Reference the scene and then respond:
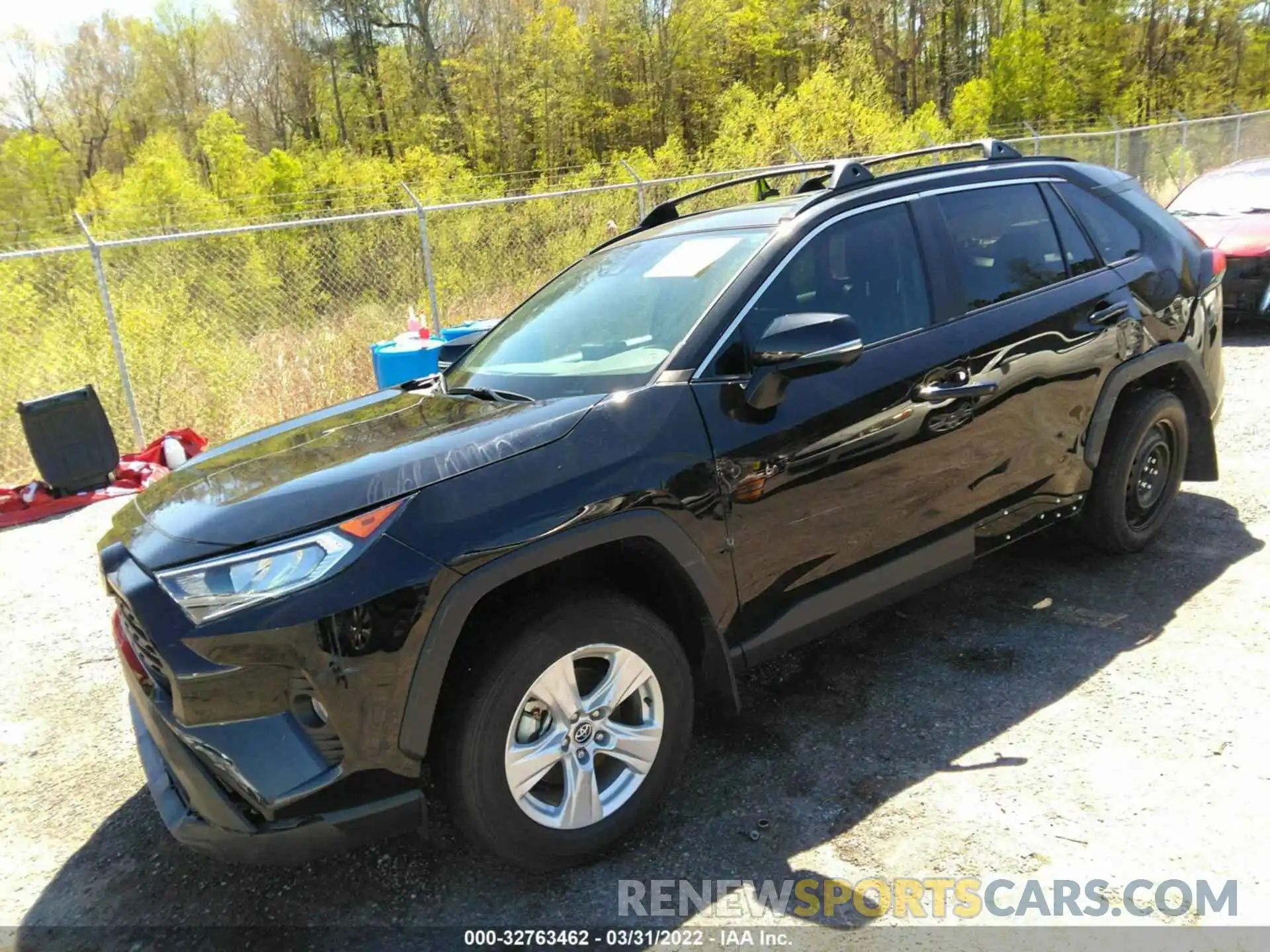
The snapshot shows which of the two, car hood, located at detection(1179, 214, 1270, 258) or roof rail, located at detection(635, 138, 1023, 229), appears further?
car hood, located at detection(1179, 214, 1270, 258)

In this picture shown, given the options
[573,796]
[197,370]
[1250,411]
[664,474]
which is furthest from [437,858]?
[197,370]

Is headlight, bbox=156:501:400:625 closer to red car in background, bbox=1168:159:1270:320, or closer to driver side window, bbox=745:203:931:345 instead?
driver side window, bbox=745:203:931:345

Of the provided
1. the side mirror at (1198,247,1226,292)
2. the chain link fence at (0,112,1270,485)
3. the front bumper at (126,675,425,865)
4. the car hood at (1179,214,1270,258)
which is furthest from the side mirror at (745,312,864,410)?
the car hood at (1179,214,1270,258)

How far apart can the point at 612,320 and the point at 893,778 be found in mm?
1820

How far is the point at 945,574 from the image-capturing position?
332cm

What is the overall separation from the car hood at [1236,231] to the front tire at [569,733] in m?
7.98

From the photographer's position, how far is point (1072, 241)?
12.5ft

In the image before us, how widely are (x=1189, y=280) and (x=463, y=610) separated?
3.82 meters

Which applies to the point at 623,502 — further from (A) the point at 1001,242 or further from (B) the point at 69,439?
(B) the point at 69,439

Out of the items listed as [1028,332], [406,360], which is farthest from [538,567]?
[406,360]

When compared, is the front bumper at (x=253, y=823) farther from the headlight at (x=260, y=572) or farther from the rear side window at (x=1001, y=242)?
the rear side window at (x=1001, y=242)

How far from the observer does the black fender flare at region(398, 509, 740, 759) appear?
2.13 m

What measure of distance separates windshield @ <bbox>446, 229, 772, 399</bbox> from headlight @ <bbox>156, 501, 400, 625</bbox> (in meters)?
0.90

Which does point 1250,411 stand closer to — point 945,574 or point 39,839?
point 945,574
